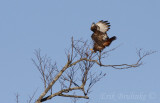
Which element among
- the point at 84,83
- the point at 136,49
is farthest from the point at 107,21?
the point at 84,83

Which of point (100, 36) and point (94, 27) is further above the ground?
point (94, 27)

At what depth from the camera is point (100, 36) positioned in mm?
11312

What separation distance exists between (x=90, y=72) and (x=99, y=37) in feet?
3.96

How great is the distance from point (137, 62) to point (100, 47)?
128cm

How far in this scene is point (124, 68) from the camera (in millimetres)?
10992

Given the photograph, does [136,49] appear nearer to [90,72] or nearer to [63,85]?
[90,72]

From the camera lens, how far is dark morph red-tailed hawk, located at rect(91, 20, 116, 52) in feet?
36.7

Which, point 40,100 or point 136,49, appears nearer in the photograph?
point 40,100

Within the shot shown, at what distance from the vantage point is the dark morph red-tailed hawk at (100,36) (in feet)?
36.7

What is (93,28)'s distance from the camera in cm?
1132

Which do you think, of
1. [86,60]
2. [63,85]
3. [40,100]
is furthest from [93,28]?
[40,100]

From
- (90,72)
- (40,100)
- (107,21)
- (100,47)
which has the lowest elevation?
(40,100)

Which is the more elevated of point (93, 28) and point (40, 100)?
point (93, 28)

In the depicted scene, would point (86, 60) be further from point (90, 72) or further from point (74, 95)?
point (74, 95)
